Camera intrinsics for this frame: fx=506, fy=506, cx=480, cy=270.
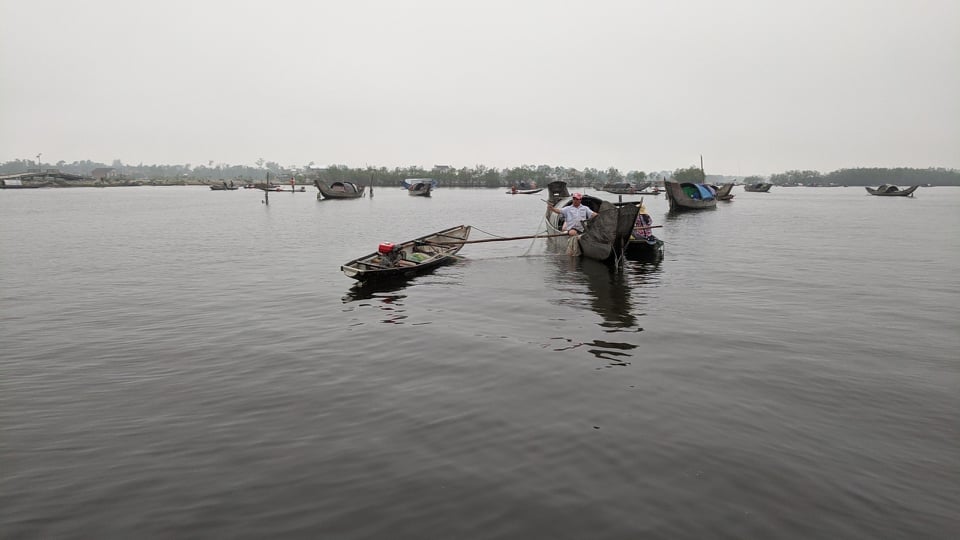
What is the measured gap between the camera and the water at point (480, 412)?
176 inches

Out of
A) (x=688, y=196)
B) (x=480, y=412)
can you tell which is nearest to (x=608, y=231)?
(x=480, y=412)

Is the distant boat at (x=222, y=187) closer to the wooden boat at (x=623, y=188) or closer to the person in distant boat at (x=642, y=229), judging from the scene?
the wooden boat at (x=623, y=188)

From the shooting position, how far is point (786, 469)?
514 cm

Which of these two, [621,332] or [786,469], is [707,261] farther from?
[786,469]

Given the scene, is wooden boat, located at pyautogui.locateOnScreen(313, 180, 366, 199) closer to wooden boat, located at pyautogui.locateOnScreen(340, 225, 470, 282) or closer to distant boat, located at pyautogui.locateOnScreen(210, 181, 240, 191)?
wooden boat, located at pyautogui.locateOnScreen(340, 225, 470, 282)

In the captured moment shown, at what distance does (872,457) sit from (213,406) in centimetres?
781

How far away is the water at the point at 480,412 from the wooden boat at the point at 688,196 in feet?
133

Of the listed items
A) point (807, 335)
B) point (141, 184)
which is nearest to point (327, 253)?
point (807, 335)

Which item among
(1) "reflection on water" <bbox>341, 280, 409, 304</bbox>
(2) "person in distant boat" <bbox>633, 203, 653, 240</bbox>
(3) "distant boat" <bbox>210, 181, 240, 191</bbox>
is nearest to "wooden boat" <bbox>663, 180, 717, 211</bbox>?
(2) "person in distant boat" <bbox>633, 203, 653, 240</bbox>

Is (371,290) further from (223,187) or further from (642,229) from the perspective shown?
(223,187)

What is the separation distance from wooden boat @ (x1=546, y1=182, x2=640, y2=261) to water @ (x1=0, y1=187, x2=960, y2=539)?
3342 mm

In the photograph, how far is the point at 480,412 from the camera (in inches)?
257

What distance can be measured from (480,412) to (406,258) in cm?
1128

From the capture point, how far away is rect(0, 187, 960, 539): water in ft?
14.7
